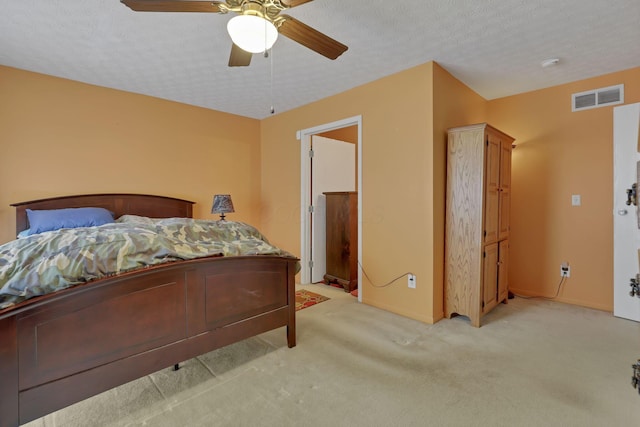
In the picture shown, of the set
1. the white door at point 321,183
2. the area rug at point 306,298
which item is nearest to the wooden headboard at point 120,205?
the white door at point 321,183

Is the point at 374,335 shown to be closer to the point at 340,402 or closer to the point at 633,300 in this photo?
the point at 340,402

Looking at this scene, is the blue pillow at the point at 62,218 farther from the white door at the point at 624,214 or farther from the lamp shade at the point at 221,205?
the white door at the point at 624,214

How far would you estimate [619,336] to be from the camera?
8.00 ft

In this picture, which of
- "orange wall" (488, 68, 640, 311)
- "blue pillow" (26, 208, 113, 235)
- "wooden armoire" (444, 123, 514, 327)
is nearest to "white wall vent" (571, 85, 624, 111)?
"orange wall" (488, 68, 640, 311)

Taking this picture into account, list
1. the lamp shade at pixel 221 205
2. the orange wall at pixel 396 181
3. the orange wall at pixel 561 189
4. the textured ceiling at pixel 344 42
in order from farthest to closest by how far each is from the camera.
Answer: the lamp shade at pixel 221 205 < the orange wall at pixel 561 189 < the orange wall at pixel 396 181 < the textured ceiling at pixel 344 42

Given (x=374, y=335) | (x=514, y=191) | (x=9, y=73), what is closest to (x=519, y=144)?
(x=514, y=191)

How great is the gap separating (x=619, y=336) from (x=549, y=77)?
2489 millimetres

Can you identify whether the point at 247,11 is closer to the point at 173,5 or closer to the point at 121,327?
the point at 173,5

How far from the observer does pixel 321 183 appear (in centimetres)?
421

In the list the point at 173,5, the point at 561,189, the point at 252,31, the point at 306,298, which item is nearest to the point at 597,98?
the point at 561,189

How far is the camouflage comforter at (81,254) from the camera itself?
1312 millimetres

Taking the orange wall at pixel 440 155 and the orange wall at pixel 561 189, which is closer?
the orange wall at pixel 440 155

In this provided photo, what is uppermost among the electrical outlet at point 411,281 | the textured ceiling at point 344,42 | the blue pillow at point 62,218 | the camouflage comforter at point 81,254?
the textured ceiling at point 344,42

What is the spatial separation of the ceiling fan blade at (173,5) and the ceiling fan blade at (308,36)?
35cm
